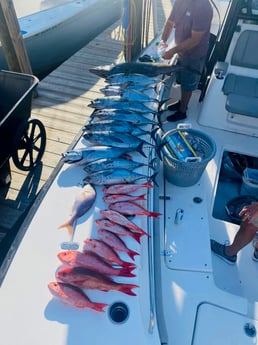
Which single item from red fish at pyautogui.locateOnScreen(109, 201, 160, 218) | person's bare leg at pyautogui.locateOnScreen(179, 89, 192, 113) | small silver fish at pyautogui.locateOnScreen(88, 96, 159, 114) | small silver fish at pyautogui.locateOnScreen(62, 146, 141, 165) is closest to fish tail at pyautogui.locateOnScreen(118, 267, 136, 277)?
red fish at pyautogui.locateOnScreen(109, 201, 160, 218)

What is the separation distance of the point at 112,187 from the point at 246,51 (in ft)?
7.17

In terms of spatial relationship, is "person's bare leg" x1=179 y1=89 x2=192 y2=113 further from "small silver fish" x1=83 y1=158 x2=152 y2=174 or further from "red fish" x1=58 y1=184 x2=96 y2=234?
"red fish" x1=58 y1=184 x2=96 y2=234

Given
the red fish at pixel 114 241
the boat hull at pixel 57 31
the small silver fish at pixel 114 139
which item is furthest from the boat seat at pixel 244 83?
the boat hull at pixel 57 31

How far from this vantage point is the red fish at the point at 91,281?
1300mm

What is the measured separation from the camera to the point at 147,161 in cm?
200

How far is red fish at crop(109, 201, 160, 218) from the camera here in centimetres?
163

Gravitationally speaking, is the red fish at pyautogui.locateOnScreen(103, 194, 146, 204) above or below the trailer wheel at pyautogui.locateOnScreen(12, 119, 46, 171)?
above

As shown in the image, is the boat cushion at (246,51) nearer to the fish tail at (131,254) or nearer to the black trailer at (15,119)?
the black trailer at (15,119)

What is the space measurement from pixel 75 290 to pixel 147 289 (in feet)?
1.20

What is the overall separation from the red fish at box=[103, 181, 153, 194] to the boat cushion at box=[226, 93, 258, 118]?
4.85ft

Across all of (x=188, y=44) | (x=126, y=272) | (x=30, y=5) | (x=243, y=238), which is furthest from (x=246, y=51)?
(x=30, y=5)

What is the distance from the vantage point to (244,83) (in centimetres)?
287

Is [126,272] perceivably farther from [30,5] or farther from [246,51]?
[30,5]

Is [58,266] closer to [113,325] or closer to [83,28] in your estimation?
[113,325]
